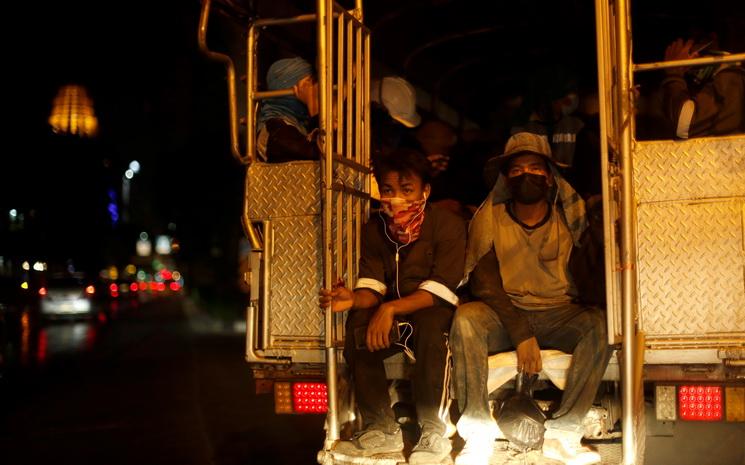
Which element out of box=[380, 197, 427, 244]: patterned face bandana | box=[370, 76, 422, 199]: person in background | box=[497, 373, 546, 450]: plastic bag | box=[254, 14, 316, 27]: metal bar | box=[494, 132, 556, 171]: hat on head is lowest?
box=[497, 373, 546, 450]: plastic bag

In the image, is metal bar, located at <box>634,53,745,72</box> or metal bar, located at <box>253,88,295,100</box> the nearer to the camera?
metal bar, located at <box>634,53,745,72</box>

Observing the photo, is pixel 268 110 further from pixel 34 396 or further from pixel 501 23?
pixel 34 396

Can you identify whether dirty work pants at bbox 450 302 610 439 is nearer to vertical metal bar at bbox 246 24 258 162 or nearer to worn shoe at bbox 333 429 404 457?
worn shoe at bbox 333 429 404 457

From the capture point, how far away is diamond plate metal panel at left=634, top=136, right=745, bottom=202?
4.25 meters

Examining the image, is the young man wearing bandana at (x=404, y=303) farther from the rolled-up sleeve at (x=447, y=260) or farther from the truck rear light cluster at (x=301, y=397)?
the truck rear light cluster at (x=301, y=397)

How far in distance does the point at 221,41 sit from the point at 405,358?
2.71 m

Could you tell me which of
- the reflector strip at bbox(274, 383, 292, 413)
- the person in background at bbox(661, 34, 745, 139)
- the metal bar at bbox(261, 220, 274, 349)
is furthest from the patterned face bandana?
the person in background at bbox(661, 34, 745, 139)

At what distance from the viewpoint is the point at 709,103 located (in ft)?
15.4

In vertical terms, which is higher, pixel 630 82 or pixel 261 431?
pixel 630 82

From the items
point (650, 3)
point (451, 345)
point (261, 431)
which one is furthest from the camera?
point (261, 431)

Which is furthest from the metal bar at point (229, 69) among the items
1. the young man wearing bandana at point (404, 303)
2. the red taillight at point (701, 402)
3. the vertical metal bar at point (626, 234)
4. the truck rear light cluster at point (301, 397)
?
the red taillight at point (701, 402)

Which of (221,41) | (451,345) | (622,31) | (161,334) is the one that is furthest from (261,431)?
(161,334)

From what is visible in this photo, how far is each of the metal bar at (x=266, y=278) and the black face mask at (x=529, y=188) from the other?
1.37m

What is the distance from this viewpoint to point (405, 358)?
4.84 metres
